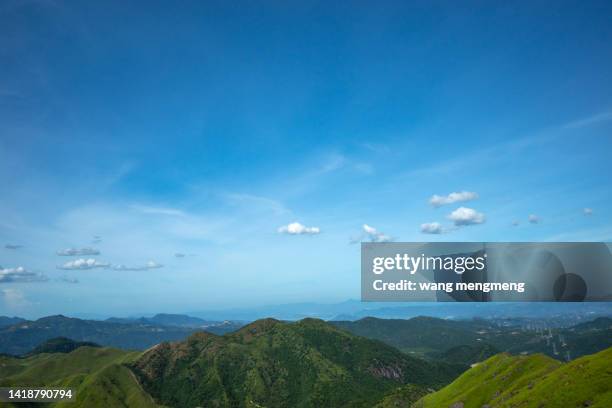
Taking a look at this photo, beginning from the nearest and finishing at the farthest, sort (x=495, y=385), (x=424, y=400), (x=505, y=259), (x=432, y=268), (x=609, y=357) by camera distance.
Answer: (x=609, y=357) → (x=432, y=268) → (x=505, y=259) → (x=495, y=385) → (x=424, y=400)

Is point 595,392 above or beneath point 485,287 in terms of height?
beneath

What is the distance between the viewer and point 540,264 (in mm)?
135625

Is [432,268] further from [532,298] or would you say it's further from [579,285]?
[579,285]

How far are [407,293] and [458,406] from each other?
54.5 meters

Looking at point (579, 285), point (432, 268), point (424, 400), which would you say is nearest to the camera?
point (432, 268)

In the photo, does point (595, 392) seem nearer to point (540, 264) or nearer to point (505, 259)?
point (505, 259)

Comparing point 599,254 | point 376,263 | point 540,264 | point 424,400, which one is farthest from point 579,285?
point 376,263

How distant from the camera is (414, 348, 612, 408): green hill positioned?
288ft

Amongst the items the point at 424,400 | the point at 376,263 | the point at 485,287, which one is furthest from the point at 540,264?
the point at 424,400

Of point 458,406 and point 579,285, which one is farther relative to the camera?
point 579,285

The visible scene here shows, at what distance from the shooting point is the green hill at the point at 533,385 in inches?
3455

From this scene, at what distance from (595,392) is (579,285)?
78776mm

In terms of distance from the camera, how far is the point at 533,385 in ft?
370

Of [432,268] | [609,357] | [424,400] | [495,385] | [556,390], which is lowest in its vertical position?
[424,400]
